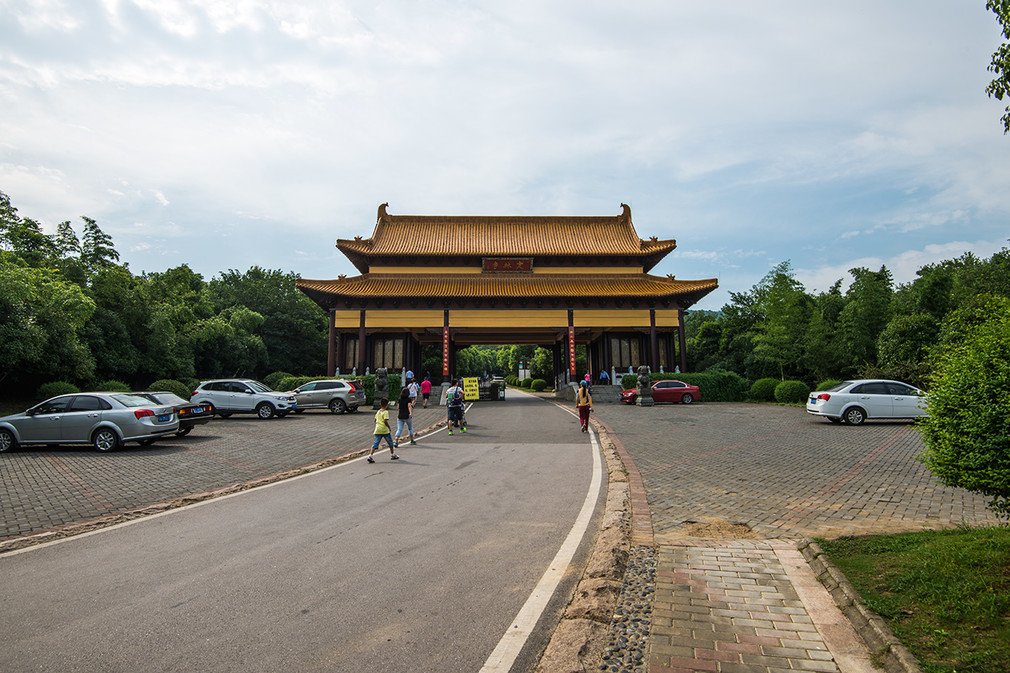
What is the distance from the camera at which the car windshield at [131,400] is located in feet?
40.6

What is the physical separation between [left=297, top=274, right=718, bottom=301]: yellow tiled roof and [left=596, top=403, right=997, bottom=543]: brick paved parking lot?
17.2 metres

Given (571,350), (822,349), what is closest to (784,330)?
(822,349)

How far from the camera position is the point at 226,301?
146ft

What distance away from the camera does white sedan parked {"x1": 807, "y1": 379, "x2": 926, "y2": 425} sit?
15.7 m

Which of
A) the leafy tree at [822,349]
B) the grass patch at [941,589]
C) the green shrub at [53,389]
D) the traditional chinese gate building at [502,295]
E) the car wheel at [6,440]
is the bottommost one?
the grass patch at [941,589]

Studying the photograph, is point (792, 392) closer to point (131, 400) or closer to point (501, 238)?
point (501, 238)

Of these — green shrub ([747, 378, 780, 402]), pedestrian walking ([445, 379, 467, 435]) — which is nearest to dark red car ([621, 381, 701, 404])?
green shrub ([747, 378, 780, 402])

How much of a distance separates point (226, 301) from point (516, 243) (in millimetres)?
27019

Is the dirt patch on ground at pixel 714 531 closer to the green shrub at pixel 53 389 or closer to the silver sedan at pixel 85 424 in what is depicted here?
the silver sedan at pixel 85 424

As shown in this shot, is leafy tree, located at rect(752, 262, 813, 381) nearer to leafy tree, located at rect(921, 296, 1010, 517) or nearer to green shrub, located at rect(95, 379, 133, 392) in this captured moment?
leafy tree, located at rect(921, 296, 1010, 517)

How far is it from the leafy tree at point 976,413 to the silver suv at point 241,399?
64.3ft

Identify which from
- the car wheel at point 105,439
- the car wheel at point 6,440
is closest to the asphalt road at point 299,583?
the car wheel at point 105,439

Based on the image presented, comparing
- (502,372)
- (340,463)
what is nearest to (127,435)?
(340,463)

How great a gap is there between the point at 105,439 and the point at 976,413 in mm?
15383
